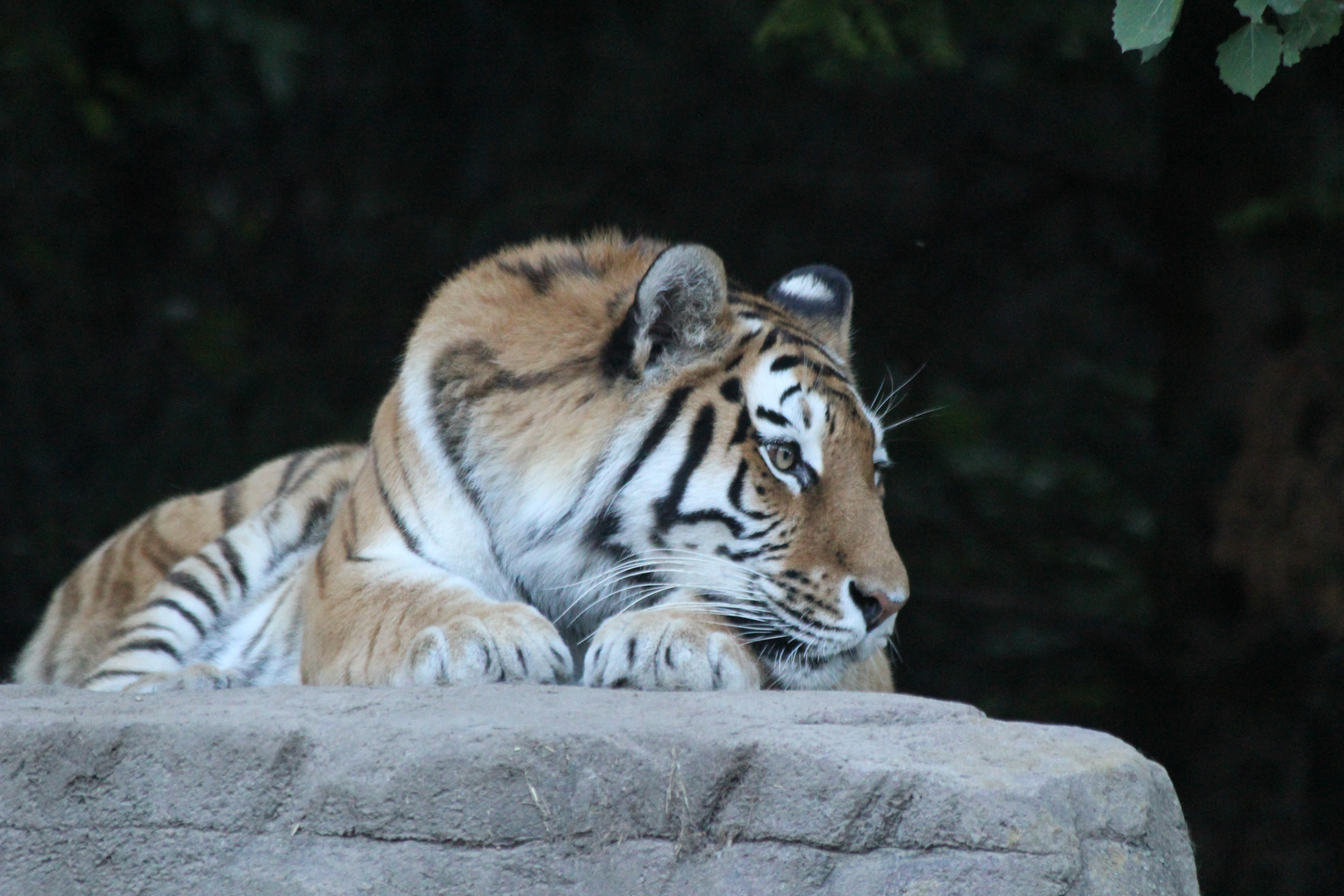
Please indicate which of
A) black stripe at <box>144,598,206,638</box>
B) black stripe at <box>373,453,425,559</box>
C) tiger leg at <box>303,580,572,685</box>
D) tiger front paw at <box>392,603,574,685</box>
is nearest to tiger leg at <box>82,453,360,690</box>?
black stripe at <box>144,598,206,638</box>

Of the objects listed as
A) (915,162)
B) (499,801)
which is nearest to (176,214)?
(915,162)

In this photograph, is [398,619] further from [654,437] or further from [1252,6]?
[1252,6]

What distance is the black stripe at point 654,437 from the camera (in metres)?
2.86

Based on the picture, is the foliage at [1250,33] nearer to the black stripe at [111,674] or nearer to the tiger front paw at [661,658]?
the tiger front paw at [661,658]

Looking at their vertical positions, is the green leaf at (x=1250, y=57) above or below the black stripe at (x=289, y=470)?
above

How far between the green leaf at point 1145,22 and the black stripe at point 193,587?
2.77m

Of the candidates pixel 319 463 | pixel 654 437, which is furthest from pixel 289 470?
pixel 654 437

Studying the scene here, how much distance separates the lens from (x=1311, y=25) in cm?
222

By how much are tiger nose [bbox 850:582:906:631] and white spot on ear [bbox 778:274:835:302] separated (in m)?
1.03

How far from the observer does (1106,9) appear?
17.9 ft

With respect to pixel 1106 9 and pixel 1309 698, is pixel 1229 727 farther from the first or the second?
pixel 1106 9

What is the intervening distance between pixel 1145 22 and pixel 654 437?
3.99ft

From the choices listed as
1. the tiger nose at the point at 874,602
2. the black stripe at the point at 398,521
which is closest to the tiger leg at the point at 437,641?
the black stripe at the point at 398,521

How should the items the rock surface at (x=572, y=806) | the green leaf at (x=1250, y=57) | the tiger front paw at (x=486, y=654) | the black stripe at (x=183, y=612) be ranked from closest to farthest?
1. the rock surface at (x=572, y=806)
2. the green leaf at (x=1250, y=57)
3. the tiger front paw at (x=486, y=654)
4. the black stripe at (x=183, y=612)
